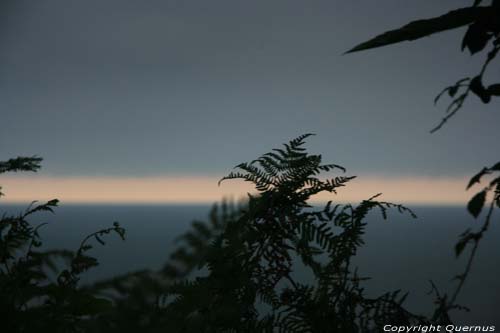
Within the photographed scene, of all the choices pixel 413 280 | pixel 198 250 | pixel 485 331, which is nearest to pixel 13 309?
pixel 198 250

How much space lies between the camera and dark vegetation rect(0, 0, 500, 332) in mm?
1027

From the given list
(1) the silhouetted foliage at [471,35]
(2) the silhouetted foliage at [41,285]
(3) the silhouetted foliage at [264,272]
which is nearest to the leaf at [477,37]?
(1) the silhouetted foliage at [471,35]

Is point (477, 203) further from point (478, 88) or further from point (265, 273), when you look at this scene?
point (265, 273)

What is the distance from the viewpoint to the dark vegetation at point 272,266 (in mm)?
1027

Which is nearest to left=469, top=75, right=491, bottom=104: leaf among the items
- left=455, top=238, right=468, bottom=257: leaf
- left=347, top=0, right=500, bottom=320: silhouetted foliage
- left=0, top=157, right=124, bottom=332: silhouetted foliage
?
left=347, top=0, right=500, bottom=320: silhouetted foliage

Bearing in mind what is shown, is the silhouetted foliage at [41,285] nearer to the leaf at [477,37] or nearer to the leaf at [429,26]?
the leaf at [429,26]

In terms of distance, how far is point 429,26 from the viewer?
1.25 m

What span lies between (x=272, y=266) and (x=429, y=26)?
108 centimetres

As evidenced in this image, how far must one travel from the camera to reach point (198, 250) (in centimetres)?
56

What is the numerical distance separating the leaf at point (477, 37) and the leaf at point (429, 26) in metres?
0.03

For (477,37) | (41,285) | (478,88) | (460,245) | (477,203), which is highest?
(477,37)

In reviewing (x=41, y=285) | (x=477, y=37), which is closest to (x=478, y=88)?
(x=477, y=37)

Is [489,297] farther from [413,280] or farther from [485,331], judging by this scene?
[485,331]

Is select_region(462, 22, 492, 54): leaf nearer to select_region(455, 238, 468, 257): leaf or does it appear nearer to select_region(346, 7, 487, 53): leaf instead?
select_region(346, 7, 487, 53): leaf
